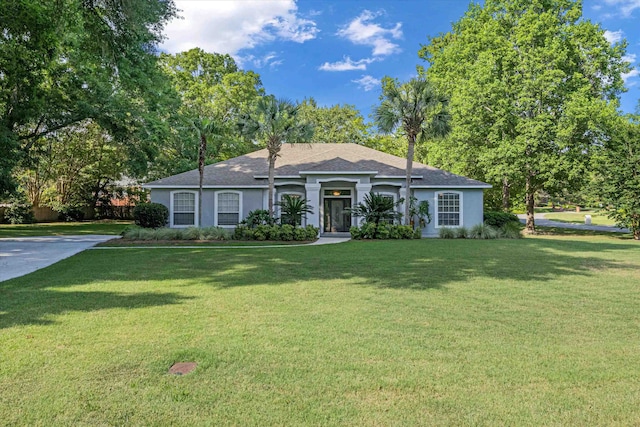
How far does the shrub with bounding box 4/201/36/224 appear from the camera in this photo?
96.4 feet

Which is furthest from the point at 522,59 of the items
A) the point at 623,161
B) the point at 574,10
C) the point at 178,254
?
the point at 178,254

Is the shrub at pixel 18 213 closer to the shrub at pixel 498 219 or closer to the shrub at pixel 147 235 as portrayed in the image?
the shrub at pixel 147 235

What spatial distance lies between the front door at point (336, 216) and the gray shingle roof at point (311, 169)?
215 centimetres

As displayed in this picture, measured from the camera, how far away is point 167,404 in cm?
300

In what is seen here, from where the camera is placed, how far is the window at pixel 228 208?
20.4 meters

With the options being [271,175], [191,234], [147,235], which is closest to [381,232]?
[271,175]

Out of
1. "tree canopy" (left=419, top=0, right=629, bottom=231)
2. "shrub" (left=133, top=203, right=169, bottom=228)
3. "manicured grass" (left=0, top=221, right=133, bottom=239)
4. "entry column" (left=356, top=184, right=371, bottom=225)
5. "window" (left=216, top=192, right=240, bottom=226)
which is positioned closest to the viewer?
"shrub" (left=133, top=203, right=169, bottom=228)

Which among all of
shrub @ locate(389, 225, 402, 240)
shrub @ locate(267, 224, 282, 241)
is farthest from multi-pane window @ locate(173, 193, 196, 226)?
shrub @ locate(389, 225, 402, 240)

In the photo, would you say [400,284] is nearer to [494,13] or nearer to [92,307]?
[92,307]

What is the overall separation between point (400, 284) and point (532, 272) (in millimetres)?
3599

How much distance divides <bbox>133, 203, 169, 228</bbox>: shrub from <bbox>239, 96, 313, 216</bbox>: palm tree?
592 centimetres

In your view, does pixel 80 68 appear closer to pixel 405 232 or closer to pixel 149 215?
pixel 149 215

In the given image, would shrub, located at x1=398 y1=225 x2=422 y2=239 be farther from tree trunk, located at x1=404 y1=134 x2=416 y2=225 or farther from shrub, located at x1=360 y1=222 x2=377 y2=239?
shrub, located at x1=360 y1=222 x2=377 y2=239

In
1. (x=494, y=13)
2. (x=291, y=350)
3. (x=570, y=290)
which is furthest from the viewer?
(x=494, y=13)
